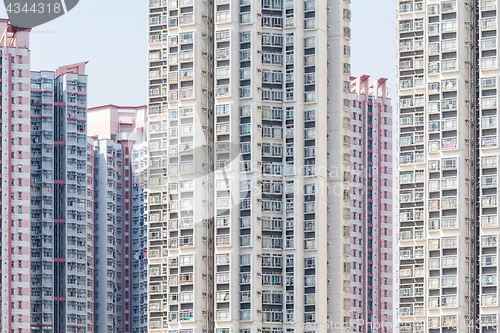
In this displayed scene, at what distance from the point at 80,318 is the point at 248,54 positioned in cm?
4810

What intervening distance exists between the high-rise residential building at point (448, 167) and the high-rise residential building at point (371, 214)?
146 ft

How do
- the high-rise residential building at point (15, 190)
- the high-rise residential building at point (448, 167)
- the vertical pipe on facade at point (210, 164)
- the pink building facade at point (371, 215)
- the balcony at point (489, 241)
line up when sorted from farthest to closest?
the pink building facade at point (371, 215) < the high-rise residential building at point (15, 190) < the vertical pipe on facade at point (210, 164) < the high-rise residential building at point (448, 167) < the balcony at point (489, 241)

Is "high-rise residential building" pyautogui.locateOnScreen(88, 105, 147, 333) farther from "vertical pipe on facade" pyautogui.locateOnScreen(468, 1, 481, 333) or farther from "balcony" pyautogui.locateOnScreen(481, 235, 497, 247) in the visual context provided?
"balcony" pyautogui.locateOnScreen(481, 235, 497, 247)

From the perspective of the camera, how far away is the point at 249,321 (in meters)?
87.8

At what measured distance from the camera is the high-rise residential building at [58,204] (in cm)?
12531

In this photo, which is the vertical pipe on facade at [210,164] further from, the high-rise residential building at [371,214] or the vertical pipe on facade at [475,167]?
the high-rise residential building at [371,214]

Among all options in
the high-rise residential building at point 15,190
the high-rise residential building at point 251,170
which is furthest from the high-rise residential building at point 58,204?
the high-rise residential building at point 251,170

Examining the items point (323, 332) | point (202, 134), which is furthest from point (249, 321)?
point (202, 134)

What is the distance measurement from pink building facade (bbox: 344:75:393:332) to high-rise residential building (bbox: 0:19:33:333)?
3839 centimetres

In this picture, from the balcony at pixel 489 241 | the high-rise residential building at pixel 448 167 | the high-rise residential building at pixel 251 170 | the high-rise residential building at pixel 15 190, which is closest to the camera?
the balcony at pixel 489 241

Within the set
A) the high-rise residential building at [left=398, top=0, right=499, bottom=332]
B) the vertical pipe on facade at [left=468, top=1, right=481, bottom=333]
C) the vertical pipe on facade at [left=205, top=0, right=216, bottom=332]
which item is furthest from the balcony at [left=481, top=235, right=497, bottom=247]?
the vertical pipe on facade at [left=205, top=0, right=216, bottom=332]

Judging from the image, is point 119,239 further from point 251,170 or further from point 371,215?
point 251,170

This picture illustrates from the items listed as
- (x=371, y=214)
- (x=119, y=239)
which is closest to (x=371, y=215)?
(x=371, y=214)

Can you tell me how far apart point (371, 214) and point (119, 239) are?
1240 inches
